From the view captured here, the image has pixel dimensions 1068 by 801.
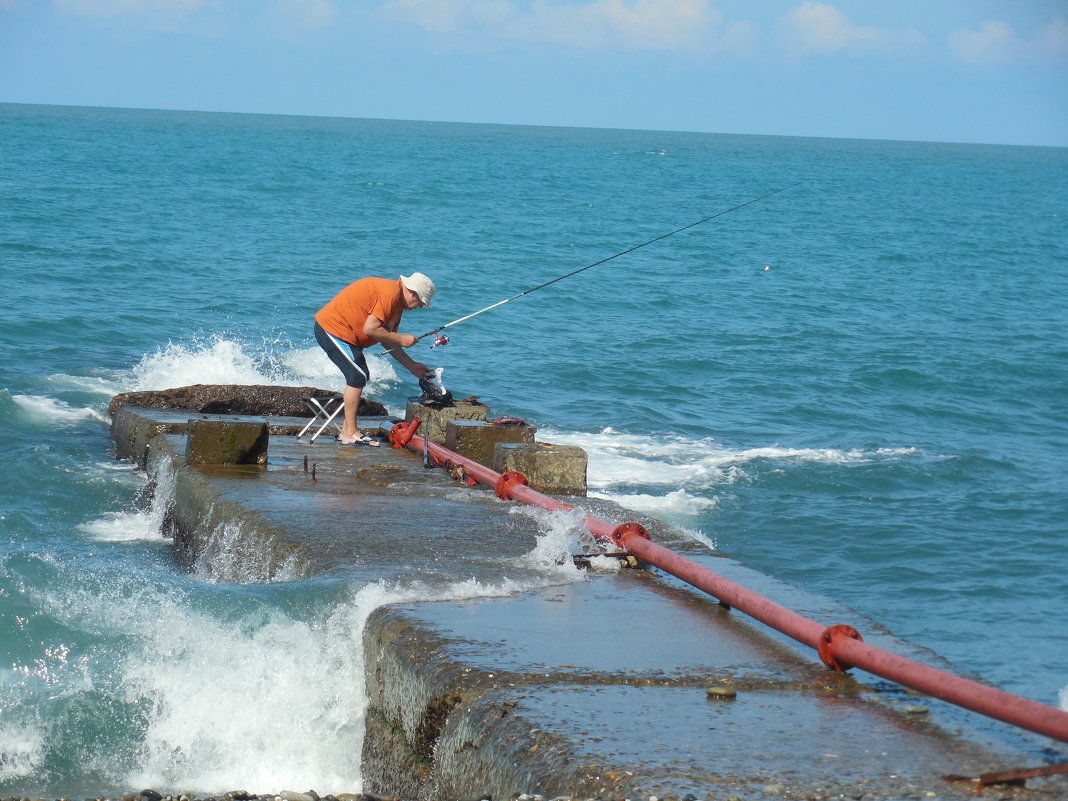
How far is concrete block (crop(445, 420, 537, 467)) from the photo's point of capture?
9297 millimetres

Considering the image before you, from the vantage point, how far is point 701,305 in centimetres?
2762

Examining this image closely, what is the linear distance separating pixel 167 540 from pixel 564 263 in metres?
26.2

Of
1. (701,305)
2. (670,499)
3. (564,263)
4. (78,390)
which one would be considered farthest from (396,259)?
(670,499)

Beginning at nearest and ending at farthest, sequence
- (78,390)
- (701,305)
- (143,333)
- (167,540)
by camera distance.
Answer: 1. (167,540)
2. (78,390)
3. (143,333)
4. (701,305)

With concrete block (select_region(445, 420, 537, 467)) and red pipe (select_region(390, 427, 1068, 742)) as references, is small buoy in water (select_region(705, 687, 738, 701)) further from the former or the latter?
concrete block (select_region(445, 420, 537, 467))

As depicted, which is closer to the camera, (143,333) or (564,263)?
(143,333)

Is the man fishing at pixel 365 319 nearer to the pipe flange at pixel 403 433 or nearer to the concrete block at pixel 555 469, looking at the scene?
the pipe flange at pixel 403 433

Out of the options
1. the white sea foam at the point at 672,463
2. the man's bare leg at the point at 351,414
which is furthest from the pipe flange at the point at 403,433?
the white sea foam at the point at 672,463

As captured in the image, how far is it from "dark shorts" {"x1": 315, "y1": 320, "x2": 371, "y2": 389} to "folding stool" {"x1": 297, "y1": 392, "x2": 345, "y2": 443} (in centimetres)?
57

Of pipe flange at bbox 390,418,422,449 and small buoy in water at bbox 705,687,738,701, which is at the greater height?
small buoy in water at bbox 705,687,738,701

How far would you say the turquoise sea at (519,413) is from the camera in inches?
214

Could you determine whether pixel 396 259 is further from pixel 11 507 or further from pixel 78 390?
pixel 11 507

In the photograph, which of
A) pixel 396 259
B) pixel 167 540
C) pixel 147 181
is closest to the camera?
pixel 167 540

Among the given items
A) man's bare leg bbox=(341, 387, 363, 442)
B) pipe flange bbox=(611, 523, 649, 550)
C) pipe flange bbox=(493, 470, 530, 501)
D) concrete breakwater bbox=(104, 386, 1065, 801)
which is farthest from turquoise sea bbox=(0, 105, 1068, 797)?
pipe flange bbox=(493, 470, 530, 501)
